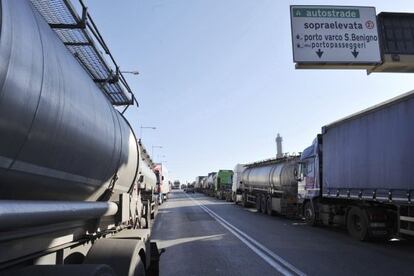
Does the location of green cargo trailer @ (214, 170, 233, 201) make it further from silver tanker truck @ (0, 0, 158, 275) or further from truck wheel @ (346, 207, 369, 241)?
silver tanker truck @ (0, 0, 158, 275)

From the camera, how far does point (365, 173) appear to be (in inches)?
622

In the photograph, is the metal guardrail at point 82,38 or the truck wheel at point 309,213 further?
the truck wheel at point 309,213

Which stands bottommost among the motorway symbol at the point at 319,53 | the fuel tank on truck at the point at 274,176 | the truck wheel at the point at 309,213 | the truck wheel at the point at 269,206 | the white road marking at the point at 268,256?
the white road marking at the point at 268,256

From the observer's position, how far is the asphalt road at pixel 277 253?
421 inches

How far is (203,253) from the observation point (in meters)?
13.2

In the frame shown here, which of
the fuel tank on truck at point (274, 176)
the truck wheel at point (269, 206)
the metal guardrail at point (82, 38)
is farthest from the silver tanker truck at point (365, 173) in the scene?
the metal guardrail at point (82, 38)

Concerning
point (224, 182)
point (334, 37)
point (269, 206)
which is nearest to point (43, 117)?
point (334, 37)

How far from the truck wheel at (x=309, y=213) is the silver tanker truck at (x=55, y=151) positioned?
15881 mm

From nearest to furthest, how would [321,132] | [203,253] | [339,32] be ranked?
[203,253] → [339,32] → [321,132]

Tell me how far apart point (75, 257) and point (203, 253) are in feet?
26.3

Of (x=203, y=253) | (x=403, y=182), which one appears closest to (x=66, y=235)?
(x=203, y=253)

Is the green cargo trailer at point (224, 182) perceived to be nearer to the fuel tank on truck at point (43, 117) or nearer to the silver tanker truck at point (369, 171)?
the silver tanker truck at point (369, 171)

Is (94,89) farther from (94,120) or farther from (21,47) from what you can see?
(21,47)

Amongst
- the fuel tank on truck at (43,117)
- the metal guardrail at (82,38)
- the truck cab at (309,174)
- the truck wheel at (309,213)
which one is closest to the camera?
the fuel tank on truck at (43,117)
